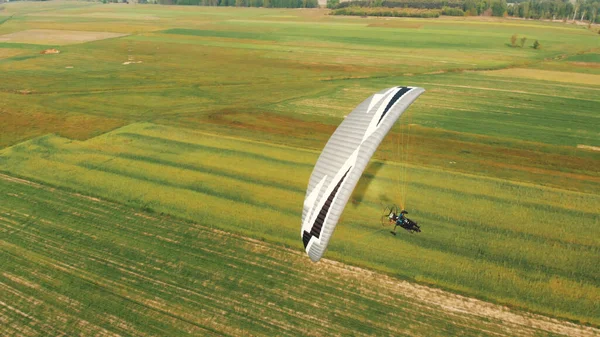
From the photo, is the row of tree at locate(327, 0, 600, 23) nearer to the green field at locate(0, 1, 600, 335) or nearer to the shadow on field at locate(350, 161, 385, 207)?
the green field at locate(0, 1, 600, 335)

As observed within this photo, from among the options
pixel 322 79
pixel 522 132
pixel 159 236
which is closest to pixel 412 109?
pixel 522 132

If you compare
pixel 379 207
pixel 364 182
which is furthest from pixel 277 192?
pixel 379 207

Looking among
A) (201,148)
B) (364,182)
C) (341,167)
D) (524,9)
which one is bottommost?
(364,182)

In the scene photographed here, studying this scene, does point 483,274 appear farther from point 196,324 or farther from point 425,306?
point 196,324

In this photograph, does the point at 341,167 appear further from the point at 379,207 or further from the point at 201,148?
the point at 201,148

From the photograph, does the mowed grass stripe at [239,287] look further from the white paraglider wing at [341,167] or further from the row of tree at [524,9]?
the row of tree at [524,9]

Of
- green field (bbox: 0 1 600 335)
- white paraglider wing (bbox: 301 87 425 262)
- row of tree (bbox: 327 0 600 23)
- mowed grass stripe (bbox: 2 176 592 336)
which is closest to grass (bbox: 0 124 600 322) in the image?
green field (bbox: 0 1 600 335)
